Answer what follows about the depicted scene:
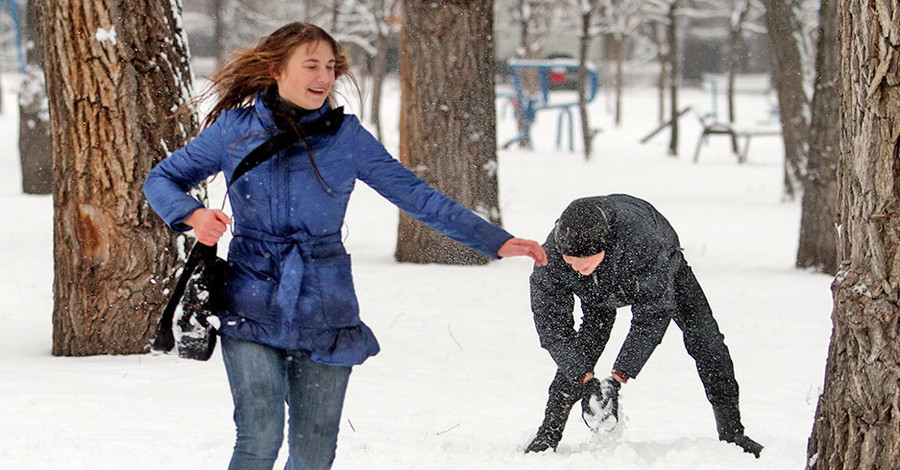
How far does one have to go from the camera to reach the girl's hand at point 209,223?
2732 mm

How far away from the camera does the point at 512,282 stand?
27.3 feet

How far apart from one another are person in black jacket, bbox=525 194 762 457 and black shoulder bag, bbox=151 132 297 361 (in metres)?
1.09

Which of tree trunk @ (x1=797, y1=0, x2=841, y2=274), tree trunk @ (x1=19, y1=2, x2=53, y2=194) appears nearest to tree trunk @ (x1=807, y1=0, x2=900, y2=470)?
tree trunk @ (x1=797, y1=0, x2=841, y2=274)

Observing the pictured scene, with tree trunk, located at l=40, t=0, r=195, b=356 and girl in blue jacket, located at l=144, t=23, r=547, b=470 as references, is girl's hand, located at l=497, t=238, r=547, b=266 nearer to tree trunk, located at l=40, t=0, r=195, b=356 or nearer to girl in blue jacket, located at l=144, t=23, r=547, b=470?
girl in blue jacket, located at l=144, t=23, r=547, b=470

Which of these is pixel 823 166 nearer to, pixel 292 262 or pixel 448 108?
pixel 448 108

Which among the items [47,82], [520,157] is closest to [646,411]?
[47,82]

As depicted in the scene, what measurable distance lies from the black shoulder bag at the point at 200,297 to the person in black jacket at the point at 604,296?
3.56 feet

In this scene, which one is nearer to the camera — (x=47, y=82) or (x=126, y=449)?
(x=126, y=449)

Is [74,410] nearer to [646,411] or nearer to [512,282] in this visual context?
[646,411]

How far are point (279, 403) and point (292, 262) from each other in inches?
15.2

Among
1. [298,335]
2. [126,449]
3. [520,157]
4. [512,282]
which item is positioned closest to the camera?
[298,335]

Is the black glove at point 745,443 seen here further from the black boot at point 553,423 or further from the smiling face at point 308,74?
the smiling face at point 308,74

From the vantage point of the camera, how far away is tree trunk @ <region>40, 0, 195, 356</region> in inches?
211

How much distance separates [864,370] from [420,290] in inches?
199
